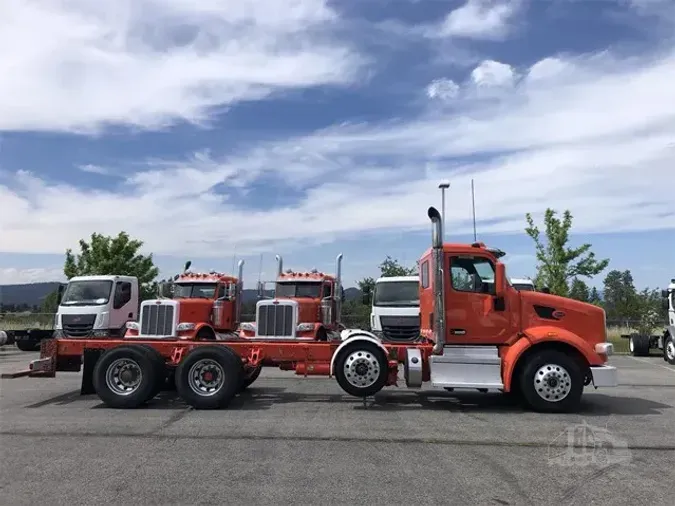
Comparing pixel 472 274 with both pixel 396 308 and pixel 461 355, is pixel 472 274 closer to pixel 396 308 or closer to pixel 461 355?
pixel 461 355

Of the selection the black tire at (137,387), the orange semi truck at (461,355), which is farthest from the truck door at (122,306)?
Answer: the black tire at (137,387)

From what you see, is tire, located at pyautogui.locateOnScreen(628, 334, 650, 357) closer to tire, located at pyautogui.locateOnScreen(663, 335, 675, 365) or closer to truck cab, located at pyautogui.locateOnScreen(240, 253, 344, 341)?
tire, located at pyautogui.locateOnScreen(663, 335, 675, 365)

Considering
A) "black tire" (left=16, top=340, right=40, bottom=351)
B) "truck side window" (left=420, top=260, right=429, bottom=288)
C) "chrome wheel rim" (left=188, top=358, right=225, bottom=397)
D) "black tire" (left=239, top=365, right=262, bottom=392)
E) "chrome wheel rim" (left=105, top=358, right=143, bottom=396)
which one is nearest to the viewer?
"chrome wheel rim" (left=188, top=358, right=225, bottom=397)

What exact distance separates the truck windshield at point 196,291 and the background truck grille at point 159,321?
122 inches

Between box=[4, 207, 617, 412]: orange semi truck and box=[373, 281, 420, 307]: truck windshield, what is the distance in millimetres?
7309

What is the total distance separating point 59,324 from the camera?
20000 millimetres

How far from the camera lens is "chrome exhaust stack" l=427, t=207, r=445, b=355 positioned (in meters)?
10.2

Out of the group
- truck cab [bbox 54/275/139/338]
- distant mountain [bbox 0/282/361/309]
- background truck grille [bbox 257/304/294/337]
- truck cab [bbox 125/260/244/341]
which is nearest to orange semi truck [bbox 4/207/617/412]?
background truck grille [bbox 257/304/294/337]

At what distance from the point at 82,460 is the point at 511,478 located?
14.9ft

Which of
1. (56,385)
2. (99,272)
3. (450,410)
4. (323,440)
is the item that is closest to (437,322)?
(450,410)

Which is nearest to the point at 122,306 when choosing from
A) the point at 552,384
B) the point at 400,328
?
the point at 400,328

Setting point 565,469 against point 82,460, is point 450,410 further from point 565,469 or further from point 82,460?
point 82,460

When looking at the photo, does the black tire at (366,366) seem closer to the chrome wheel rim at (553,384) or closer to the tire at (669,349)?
the chrome wheel rim at (553,384)

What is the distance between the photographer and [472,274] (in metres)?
10.4
